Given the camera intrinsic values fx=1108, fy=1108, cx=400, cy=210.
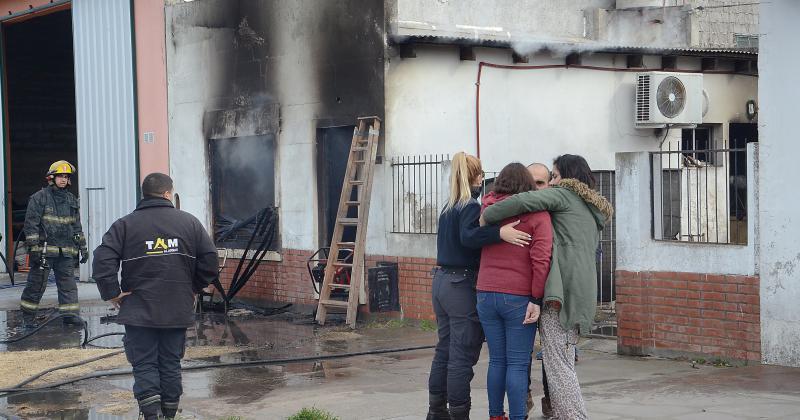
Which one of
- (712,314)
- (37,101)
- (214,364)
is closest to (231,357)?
(214,364)

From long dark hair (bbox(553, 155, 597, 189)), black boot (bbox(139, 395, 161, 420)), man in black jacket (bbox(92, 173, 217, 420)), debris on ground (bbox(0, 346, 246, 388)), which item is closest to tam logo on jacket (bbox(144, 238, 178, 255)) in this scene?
man in black jacket (bbox(92, 173, 217, 420))

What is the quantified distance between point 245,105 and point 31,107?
1418 cm

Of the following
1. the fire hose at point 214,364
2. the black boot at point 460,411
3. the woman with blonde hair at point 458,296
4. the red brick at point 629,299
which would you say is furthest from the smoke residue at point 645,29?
the black boot at point 460,411

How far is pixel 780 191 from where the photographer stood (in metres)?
9.80

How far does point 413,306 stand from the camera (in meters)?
13.8

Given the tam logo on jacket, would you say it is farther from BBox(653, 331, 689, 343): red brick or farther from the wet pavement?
BBox(653, 331, 689, 343): red brick

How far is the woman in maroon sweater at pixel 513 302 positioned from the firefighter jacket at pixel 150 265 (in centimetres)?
210

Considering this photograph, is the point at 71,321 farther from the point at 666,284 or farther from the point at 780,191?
the point at 780,191

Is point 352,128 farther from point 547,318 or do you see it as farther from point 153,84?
point 547,318

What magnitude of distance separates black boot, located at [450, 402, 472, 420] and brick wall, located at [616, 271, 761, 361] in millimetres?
3735

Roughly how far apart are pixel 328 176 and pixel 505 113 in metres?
2.61

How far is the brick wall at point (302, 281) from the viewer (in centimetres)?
1370

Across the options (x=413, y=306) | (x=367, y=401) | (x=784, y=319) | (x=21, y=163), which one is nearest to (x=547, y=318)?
(x=367, y=401)

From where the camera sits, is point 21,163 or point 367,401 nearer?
point 367,401
